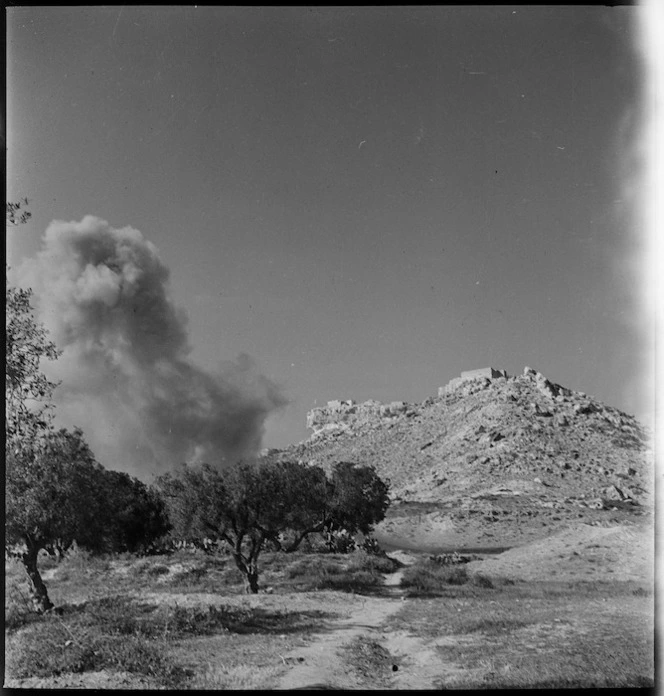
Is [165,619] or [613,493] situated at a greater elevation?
[613,493]

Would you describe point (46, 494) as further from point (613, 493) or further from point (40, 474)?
point (613, 493)

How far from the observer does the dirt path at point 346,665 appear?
8430 mm

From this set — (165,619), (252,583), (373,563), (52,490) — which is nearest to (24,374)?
(52,490)

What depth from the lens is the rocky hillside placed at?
9695mm

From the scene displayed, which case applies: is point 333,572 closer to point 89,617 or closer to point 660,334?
point 89,617

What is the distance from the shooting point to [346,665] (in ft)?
28.2

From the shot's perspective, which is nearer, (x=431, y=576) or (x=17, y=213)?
(x=17, y=213)

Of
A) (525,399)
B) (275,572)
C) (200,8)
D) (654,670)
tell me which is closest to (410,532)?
(275,572)

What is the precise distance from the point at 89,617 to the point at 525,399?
7957mm

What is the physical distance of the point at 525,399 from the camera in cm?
988

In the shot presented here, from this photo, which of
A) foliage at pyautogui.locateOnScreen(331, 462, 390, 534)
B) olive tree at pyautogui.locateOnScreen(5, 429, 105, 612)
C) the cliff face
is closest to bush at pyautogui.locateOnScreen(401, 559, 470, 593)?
foliage at pyautogui.locateOnScreen(331, 462, 390, 534)

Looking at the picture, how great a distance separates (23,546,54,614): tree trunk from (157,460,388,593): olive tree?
7.16ft

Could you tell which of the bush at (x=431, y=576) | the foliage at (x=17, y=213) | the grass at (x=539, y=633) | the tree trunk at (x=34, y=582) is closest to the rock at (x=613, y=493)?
the grass at (x=539, y=633)

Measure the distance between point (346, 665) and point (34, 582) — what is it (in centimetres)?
511
